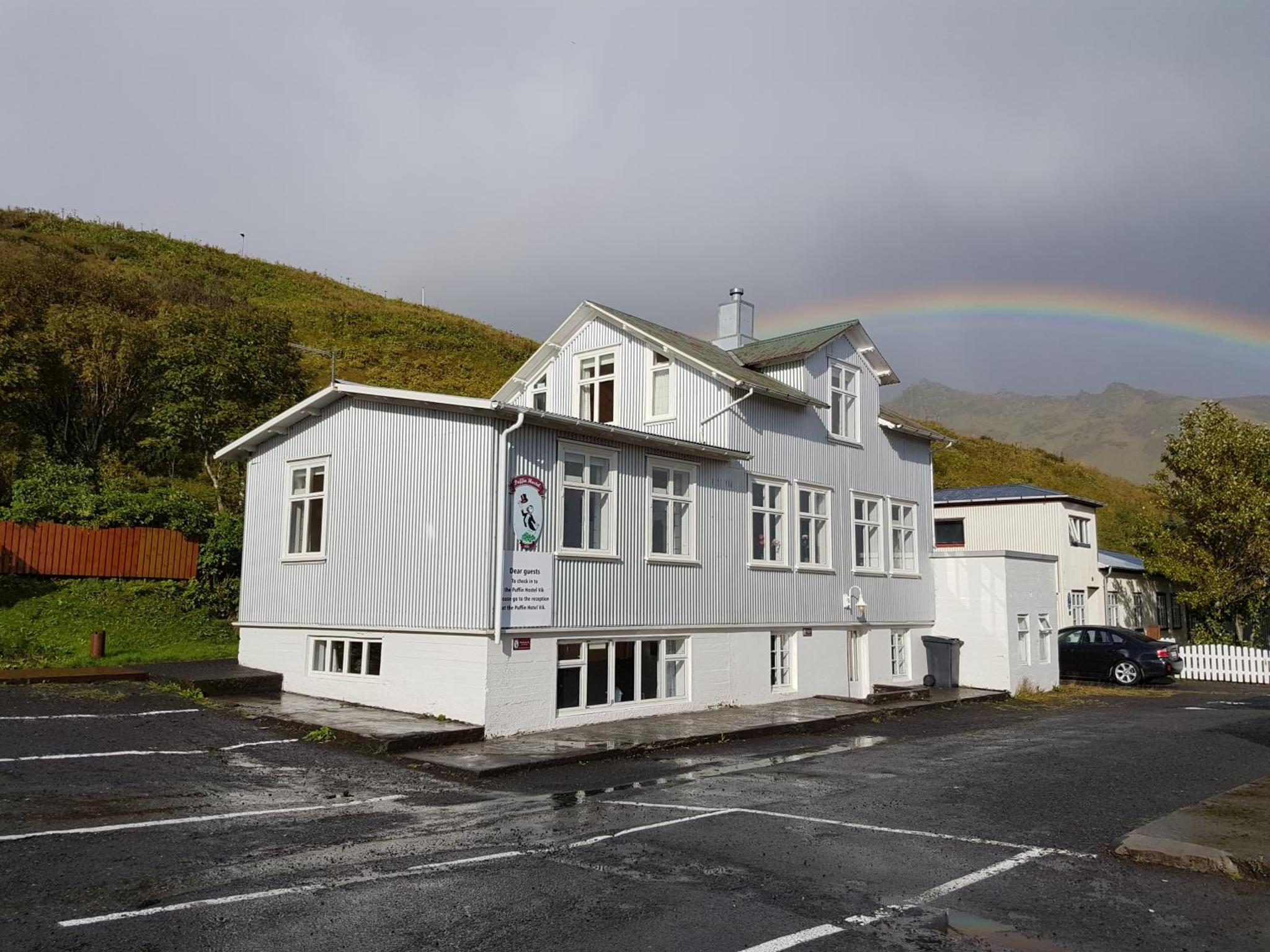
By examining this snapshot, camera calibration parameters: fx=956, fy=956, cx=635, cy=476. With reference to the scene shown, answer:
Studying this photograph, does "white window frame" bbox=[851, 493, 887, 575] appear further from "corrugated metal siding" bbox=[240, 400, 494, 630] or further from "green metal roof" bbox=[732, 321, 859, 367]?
"corrugated metal siding" bbox=[240, 400, 494, 630]

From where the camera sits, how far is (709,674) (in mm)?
18859

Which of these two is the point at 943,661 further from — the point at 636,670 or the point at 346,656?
the point at 346,656

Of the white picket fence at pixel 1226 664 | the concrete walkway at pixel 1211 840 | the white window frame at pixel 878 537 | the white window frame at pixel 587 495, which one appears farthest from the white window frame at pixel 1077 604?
the concrete walkway at pixel 1211 840

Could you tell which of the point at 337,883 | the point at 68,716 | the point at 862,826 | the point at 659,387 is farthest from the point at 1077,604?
the point at 337,883

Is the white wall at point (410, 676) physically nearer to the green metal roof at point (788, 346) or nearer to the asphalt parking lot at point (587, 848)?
the asphalt parking lot at point (587, 848)

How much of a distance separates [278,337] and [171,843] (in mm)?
28754

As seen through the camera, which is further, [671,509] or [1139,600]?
[1139,600]

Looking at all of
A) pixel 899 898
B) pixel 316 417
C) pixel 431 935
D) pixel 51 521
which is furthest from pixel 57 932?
pixel 51 521

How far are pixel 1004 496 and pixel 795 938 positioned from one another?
33.2 m

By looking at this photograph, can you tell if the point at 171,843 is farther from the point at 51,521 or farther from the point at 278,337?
the point at 278,337

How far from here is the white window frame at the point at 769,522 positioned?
20.2 metres

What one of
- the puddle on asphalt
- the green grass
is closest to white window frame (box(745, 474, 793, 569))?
the puddle on asphalt

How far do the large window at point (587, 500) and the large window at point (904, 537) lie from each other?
35.7 feet

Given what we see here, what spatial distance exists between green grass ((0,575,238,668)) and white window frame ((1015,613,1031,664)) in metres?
19.4
